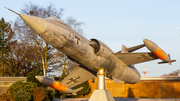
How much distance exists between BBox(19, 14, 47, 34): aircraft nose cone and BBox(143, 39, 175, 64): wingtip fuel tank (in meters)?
5.24

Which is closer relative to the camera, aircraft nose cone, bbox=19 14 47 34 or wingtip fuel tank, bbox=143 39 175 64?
aircraft nose cone, bbox=19 14 47 34

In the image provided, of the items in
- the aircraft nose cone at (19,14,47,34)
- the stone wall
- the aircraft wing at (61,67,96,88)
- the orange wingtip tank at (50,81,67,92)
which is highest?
the aircraft nose cone at (19,14,47,34)

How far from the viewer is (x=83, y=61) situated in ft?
33.4

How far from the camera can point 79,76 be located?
13297 millimetres

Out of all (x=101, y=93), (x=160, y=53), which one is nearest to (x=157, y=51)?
(x=160, y=53)

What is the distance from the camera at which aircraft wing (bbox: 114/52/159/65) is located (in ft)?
38.1

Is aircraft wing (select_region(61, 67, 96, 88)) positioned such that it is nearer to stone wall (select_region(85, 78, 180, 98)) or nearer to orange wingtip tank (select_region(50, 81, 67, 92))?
orange wingtip tank (select_region(50, 81, 67, 92))

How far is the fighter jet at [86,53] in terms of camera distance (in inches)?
324

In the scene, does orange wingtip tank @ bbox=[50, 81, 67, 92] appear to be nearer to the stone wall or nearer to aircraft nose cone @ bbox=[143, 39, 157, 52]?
aircraft nose cone @ bbox=[143, 39, 157, 52]

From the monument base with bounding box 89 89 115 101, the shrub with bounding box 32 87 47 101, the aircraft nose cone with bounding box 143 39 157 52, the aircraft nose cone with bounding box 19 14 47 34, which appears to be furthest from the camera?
the shrub with bounding box 32 87 47 101

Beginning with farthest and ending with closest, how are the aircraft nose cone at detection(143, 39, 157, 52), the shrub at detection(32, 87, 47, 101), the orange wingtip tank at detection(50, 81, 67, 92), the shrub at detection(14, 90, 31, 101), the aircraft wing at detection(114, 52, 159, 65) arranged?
the shrub at detection(32, 87, 47, 101) < the shrub at detection(14, 90, 31, 101) < the orange wingtip tank at detection(50, 81, 67, 92) < the aircraft wing at detection(114, 52, 159, 65) < the aircraft nose cone at detection(143, 39, 157, 52)

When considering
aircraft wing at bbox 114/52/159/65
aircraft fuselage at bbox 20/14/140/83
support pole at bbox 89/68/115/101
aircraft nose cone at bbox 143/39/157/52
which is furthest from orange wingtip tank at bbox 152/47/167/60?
support pole at bbox 89/68/115/101

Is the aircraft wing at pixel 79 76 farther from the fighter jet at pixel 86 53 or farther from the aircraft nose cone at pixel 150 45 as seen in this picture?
the aircraft nose cone at pixel 150 45

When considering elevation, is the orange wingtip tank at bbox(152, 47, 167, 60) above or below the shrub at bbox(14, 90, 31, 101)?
above
